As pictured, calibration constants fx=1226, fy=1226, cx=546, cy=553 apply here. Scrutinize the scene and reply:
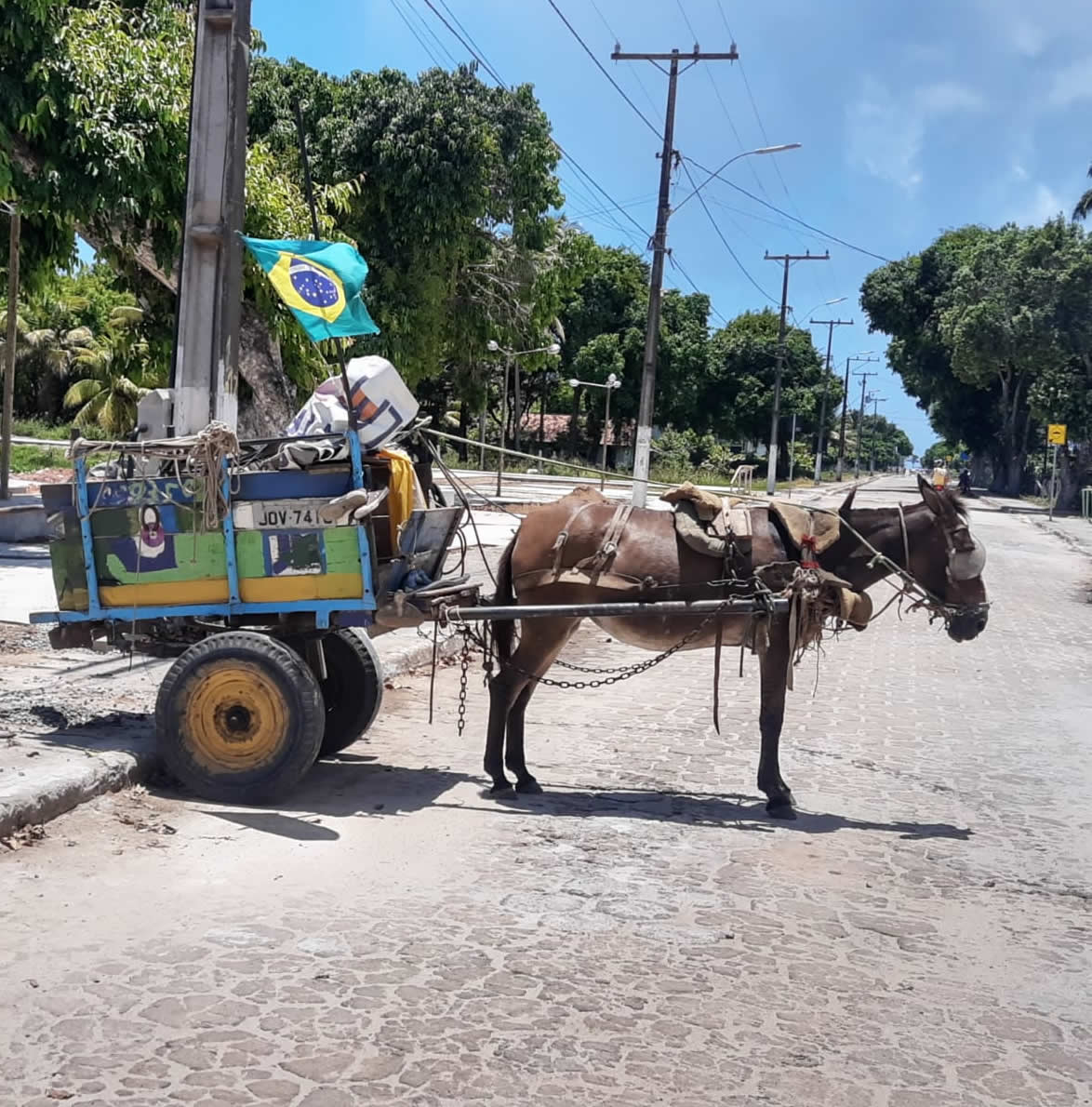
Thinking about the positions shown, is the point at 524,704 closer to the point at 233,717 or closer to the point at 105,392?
the point at 233,717

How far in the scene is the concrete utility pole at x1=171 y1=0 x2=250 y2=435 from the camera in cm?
895

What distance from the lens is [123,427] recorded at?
131 feet

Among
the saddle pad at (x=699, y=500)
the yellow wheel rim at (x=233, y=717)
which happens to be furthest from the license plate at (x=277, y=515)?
the saddle pad at (x=699, y=500)

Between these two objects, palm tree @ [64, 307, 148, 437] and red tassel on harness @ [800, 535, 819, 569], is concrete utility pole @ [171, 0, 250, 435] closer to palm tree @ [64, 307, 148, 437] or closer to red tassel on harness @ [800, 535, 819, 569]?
red tassel on harness @ [800, 535, 819, 569]

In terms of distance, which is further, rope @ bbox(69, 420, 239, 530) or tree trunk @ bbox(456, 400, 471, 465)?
tree trunk @ bbox(456, 400, 471, 465)

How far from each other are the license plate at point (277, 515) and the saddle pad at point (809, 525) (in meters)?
2.51

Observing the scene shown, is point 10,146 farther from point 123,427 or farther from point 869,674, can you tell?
point 123,427

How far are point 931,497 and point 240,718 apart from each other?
3904mm

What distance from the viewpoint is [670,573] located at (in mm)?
6727

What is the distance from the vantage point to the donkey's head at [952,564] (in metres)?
6.81

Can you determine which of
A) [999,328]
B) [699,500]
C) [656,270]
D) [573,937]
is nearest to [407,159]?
[656,270]

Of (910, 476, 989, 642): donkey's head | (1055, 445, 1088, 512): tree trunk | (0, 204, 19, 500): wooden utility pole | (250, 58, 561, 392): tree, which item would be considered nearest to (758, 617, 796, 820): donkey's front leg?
(910, 476, 989, 642): donkey's head

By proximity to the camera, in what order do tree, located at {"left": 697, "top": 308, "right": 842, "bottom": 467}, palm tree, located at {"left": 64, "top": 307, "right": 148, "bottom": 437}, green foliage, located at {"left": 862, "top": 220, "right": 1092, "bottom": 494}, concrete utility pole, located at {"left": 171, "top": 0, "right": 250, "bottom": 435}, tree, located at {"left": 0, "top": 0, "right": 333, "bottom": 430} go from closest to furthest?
concrete utility pole, located at {"left": 171, "top": 0, "right": 250, "bottom": 435}, tree, located at {"left": 0, "top": 0, "right": 333, "bottom": 430}, palm tree, located at {"left": 64, "top": 307, "right": 148, "bottom": 437}, green foliage, located at {"left": 862, "top": 220, "right": 1092, "bottom": 494}, tree, located at {"left": 697, "top": 308, "right": 842, "bottom": 467}

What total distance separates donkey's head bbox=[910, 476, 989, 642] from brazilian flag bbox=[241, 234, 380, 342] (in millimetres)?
3248
